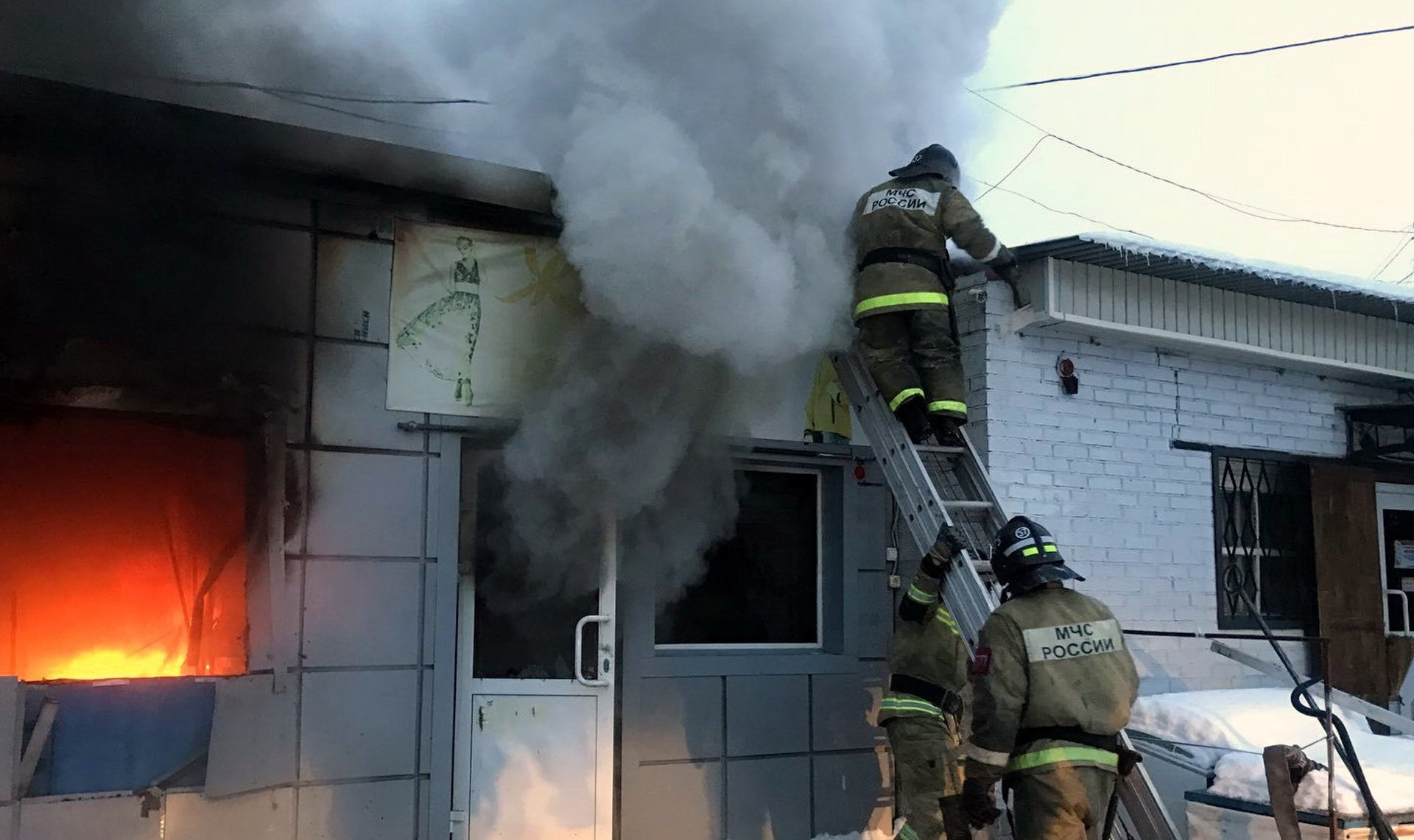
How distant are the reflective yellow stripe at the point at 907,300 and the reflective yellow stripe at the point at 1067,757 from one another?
190 cm

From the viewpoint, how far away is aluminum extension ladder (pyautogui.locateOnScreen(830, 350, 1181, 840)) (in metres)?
4.18

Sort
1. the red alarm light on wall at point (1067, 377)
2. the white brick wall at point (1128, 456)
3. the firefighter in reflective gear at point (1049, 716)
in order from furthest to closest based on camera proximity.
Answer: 1. the red alarm light on wall at point (1067, 377)
2. the white brick wall at point (1128, 456)
3. the firefighter in reflective gear at point (1049, 716)

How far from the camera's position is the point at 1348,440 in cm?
A: 806

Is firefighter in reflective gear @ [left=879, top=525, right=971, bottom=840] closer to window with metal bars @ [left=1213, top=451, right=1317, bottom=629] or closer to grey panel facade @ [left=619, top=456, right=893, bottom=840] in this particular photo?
grey panel facade @ [left=619, top=456, right=893, bottom=840]

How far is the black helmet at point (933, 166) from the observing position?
16.2 feet

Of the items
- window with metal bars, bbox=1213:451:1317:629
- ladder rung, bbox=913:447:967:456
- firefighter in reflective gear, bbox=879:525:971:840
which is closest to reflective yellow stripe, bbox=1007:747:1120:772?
firefighter in reflective gear, bbox=879:525:971:840

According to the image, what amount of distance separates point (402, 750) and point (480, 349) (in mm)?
1889

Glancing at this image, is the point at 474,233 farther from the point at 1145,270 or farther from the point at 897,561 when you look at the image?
the point at 1145,270

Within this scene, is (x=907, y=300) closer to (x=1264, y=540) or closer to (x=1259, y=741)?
(x=1259, y=741)

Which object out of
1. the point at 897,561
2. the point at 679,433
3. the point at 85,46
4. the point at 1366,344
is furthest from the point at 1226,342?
the point at 85,46

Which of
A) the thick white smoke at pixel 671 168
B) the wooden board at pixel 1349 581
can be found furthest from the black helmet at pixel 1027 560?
the wooden board at pixel 1349 581

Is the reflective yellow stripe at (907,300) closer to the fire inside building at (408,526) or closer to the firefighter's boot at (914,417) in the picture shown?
the firefighter's boot at (914,417)

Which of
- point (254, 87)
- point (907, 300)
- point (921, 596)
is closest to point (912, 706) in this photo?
point (921, 596)

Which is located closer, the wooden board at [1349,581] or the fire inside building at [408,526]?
the fire inside building at [408,526]
